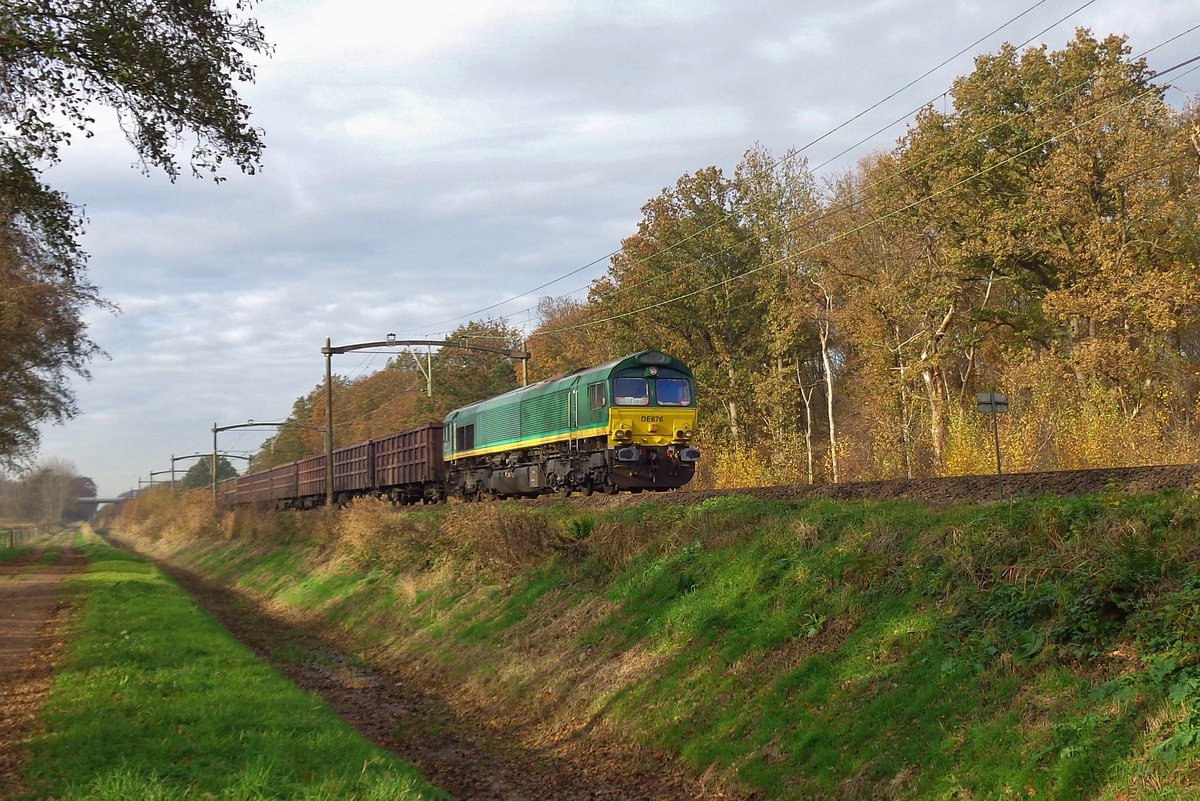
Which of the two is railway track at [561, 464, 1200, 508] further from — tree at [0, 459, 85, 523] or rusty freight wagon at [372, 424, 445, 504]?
tree at [0, 459, 85, 523]

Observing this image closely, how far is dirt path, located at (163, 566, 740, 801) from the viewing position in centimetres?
1013

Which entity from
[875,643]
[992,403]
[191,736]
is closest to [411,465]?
[992,403]

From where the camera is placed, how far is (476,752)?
39.5 feet

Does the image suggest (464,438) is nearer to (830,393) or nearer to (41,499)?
(830,393)

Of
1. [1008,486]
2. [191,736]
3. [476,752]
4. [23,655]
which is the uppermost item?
[1008,486]

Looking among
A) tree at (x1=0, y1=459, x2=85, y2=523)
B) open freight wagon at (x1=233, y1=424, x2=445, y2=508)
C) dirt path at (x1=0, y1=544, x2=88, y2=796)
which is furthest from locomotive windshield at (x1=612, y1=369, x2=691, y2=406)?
tree at (x1=0, y1=459, x2=85, y2=523)

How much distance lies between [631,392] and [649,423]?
89cm

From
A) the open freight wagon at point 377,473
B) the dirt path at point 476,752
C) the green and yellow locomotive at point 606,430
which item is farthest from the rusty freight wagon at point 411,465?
the dirt path at point 476,752

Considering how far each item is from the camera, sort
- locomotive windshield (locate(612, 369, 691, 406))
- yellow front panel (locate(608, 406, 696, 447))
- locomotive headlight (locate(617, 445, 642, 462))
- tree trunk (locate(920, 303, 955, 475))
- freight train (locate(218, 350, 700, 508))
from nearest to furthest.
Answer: locomotive headlight (locate(617, 445, 642, 462)) < yellow front panel (locate(608, 406, 696, 447)) < freight train (locate(218, 350, 700, 508)) < locomotive windshield (locate(612, 369, 691, 406)) < tree trunk (locate(920, 303, 955, 475))

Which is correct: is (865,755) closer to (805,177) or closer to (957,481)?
(957,481)

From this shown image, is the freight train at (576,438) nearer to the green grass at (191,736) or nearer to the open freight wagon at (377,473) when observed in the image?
the open freight wagon at (377,473)

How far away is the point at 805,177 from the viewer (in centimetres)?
4325

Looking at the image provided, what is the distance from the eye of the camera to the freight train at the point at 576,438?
914 inches

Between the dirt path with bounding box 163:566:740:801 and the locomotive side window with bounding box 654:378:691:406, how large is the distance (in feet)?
32.5
